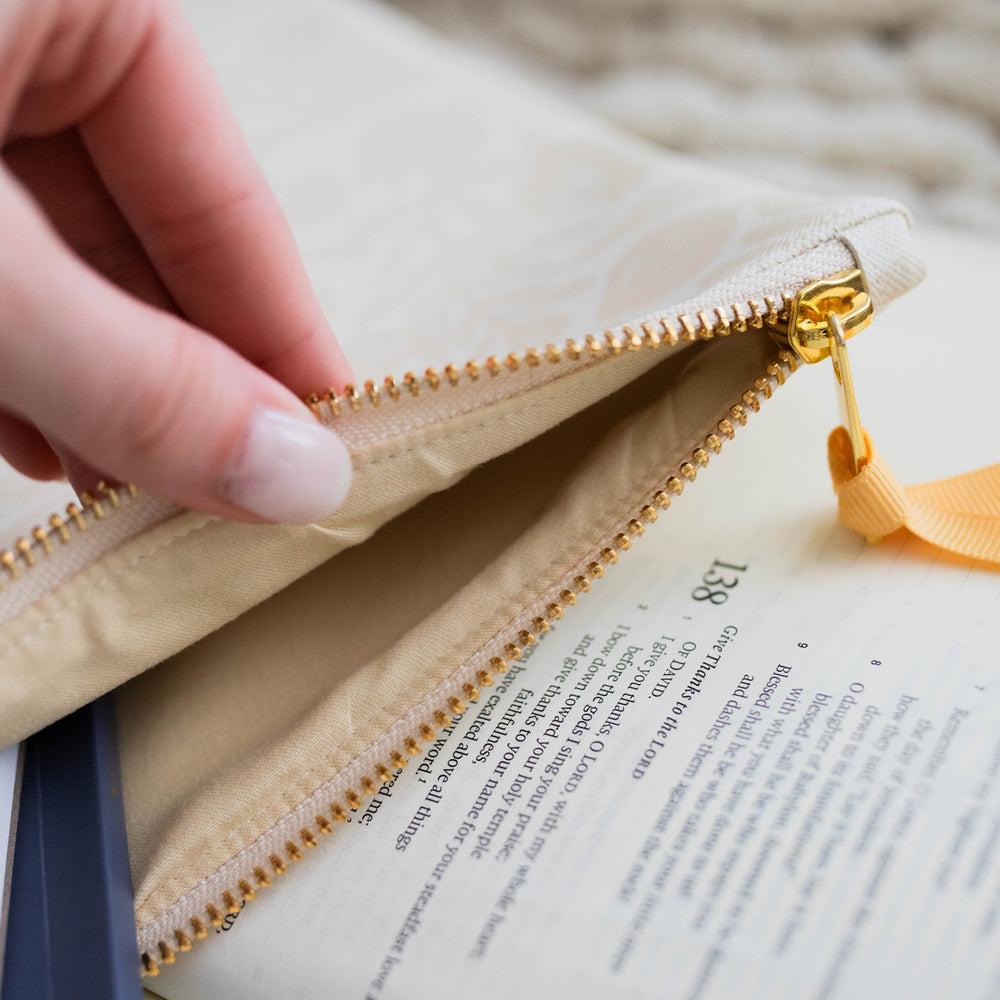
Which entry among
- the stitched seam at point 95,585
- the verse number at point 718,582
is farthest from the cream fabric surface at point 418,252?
the verse number at point 718,582

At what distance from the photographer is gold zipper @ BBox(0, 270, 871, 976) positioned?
A: 1.34ft

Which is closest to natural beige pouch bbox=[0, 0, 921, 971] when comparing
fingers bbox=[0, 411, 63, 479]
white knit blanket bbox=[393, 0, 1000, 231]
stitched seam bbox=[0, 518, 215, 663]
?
stitched seam bbox=[0, 518, 215, 663]

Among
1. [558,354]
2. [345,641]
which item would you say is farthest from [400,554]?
[558,354]

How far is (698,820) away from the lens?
0.39 metres

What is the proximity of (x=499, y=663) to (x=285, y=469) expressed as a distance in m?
0.14

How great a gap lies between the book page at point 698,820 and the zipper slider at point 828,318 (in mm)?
103

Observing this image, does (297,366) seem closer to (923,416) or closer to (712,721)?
(712,721)

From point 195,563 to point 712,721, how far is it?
0.23 m

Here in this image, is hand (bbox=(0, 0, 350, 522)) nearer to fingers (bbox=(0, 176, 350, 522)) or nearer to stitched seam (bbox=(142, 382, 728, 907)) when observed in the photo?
fingers (bbox=(0, 176, 350, 522))

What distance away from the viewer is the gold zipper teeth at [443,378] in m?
0.40

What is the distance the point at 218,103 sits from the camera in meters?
0.45

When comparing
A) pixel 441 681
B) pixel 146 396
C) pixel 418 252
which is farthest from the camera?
pixel 418 252

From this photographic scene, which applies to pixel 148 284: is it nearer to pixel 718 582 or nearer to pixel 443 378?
pixel 443 378

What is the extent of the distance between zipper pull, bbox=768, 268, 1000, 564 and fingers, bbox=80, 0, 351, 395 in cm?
23
